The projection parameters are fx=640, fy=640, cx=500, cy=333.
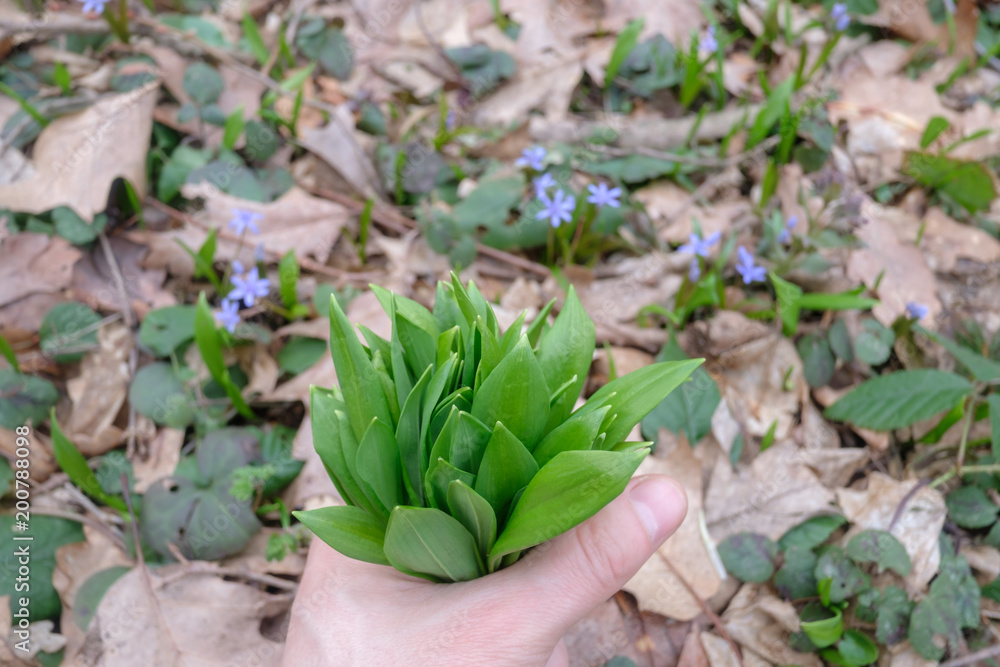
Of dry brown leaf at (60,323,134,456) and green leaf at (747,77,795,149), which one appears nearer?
dry brown leaf at (60,323,134,456)

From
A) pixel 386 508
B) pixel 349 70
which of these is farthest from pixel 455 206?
pixel 386 508

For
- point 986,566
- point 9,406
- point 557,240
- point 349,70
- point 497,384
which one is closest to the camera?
point 497,384

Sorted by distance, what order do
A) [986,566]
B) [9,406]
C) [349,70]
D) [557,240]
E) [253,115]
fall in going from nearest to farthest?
1. [986,566]
2. [9,406]
3. [557,240]
4. [253,115]
5. [349,70]

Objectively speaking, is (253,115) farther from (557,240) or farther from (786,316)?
(786,316)

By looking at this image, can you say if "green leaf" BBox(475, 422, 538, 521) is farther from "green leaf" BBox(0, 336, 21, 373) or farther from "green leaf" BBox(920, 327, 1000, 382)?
"green leaf" BBox(0, 336, 21, 373)

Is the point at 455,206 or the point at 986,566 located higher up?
the point at 455,206

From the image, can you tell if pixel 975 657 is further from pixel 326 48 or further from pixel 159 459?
pixel 326 48

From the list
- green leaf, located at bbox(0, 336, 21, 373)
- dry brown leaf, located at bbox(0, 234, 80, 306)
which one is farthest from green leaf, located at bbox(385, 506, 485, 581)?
dry brown leaf, located at bbox(0, 234, 80, 306)
